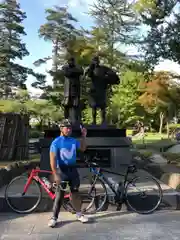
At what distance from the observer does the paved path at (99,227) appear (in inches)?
201

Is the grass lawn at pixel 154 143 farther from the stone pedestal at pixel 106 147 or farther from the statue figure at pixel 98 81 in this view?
the stone pedestal at pixel 106 147

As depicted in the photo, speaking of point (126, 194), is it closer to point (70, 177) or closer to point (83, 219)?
point (83, 219)

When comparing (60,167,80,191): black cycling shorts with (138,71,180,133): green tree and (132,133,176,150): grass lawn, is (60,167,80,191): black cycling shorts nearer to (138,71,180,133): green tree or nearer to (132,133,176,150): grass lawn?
(132,133,176,150): grass lawn

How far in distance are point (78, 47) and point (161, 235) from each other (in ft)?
99.5

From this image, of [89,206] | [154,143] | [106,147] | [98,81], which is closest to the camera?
[89,206]

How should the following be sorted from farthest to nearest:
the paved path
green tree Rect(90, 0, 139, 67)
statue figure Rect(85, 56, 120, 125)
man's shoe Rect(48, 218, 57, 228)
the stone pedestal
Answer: green tree Rect(90, 0, 139, 67)
statue figure Rect(85, 56, 120, 125)
the stone pedestal
man's shoe Rect(48, 218, 57, 228)
the paved path

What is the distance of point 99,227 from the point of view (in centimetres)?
554

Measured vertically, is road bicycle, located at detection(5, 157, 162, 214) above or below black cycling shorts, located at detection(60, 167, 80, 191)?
below

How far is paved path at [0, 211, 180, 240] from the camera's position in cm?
509

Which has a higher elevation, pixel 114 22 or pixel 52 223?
pixel 114 22

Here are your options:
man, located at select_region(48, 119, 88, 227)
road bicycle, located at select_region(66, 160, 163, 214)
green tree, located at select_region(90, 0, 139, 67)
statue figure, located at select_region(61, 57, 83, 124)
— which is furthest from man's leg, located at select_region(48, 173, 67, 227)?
green tree, located at select_region(90, 0, 139, 67)

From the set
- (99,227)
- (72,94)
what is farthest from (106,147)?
(99,227)

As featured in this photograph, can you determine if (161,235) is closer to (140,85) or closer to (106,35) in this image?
(106,35)

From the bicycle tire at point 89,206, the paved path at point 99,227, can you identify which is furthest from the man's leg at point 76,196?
the bicycle tire at point 89,206
